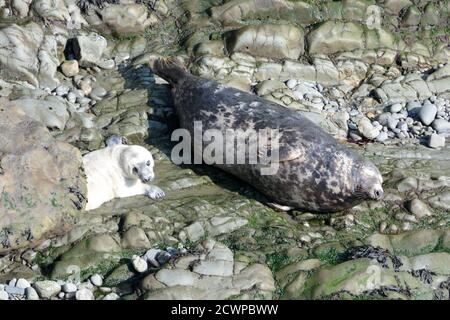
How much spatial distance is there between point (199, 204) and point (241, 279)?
1.53 meters

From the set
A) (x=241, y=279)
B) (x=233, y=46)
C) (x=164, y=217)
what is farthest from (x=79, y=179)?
(x=233, y=46)

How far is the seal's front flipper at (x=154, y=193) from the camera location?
722cm

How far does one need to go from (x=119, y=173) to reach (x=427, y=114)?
416 centimetres

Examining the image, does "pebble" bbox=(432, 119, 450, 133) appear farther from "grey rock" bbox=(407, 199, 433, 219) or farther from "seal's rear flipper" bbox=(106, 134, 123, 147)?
"seal's rear flipper" bbox=(106, 134, 123, 147)

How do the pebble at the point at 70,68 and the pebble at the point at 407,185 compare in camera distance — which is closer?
the pebble at the point at 407,185

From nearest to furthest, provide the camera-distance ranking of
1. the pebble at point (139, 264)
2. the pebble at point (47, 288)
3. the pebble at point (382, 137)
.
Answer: the pebble at point (47, 288)
the pebble at point (139, 264)
the pebble at point (382, 137)

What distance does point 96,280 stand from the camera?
19.4 ft

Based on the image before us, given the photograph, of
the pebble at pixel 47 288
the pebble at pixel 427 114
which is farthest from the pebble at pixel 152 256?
the pebble at pixel 427 114

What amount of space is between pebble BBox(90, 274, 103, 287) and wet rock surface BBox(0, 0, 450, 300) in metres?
0.01

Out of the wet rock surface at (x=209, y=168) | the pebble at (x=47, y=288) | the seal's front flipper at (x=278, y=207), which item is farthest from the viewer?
the seal's front flipper at (x=278, y=207)

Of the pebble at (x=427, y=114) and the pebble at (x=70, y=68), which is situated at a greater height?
the pebble at (x=70, y=68)

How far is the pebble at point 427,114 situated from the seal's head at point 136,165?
379 cm

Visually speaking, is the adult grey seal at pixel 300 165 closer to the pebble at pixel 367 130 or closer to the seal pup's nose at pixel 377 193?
the seal pup's nose at pixel 377 193
